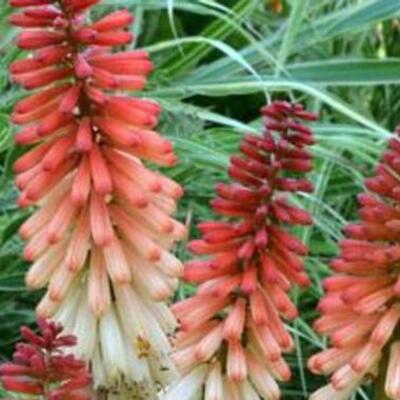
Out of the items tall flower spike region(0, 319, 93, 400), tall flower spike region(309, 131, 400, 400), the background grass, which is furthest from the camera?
the background grass

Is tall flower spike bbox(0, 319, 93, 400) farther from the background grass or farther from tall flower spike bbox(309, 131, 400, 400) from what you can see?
the background grass

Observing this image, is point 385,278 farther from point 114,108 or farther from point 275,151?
point 114,108

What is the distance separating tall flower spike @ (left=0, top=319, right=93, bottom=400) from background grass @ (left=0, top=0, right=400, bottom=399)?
5.57 ft

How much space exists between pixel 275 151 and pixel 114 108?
0.29m

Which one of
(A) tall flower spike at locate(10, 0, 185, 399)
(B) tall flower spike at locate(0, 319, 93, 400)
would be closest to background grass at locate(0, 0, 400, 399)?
(A) tall flower spike at locate(10, 0, 185, 399)

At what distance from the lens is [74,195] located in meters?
2.49

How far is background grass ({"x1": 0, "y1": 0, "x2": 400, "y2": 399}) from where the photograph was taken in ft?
13.7

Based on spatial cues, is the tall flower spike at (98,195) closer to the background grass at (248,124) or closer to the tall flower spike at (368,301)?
the tall flower spike at (368,301)

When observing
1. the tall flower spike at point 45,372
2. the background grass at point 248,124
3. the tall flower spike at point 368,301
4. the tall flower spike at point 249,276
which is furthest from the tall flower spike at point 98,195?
the background grass at point 248,124

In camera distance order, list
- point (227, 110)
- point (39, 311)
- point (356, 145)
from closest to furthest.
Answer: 1. point (39, 311)
2. point (356, 145)
3. point (227, 110)

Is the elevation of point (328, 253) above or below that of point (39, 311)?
below

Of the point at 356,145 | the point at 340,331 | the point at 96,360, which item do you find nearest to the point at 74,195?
the point at 96,360

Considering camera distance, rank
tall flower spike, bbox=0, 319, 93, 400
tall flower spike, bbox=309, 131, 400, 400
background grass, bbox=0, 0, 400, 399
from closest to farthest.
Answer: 1. tall flower spike, bbox=0, 319, 93, 400
2. tall flower spike, bbox=309, 131, 400, 400
3. background grass, bbox=0, 0, 400, 399

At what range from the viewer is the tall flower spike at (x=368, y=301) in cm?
242
